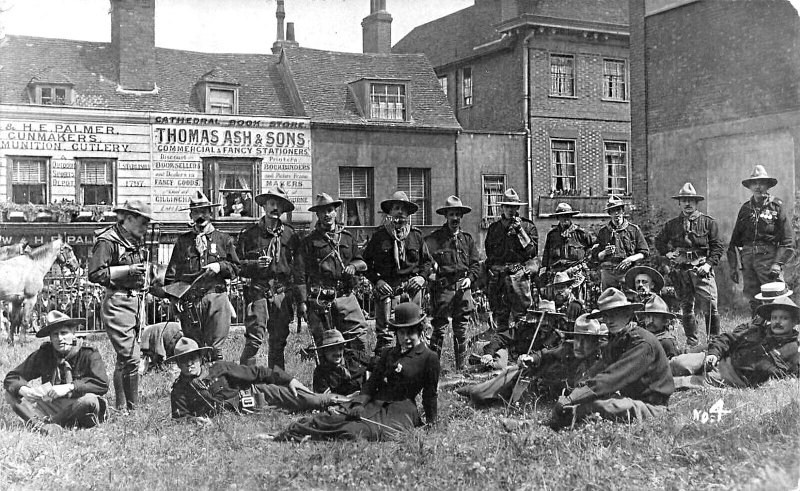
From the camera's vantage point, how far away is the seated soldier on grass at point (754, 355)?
8.09 m

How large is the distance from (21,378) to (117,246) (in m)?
1.55

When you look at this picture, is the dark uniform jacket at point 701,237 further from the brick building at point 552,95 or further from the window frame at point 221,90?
the brick building at point 552,95

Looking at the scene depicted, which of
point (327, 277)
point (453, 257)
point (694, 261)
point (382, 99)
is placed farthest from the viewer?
point (382, 99)

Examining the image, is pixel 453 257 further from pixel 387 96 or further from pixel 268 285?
pixel 387 96

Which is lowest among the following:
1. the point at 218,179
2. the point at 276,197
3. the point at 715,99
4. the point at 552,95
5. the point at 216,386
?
the point at 216,386

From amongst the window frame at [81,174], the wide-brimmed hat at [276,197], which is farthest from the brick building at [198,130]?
the wide-brimmed hat at [276,197]

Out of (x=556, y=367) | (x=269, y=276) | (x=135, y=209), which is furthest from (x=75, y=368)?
(x=556, y=367)

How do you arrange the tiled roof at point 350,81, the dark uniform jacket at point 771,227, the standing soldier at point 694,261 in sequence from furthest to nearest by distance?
the tiled roof at point 350,81 < the standing soldier at point 694,261 < the dark uniform jacket at point 771,227

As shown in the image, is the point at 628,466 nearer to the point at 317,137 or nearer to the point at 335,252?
the point at 335,252

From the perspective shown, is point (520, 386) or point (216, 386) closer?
point (216, 386)

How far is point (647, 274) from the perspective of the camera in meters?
9.55

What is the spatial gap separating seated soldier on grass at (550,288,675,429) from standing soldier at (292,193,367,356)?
2837mm

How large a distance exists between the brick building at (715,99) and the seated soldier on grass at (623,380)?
351 inches

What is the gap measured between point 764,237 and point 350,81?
15622mm
